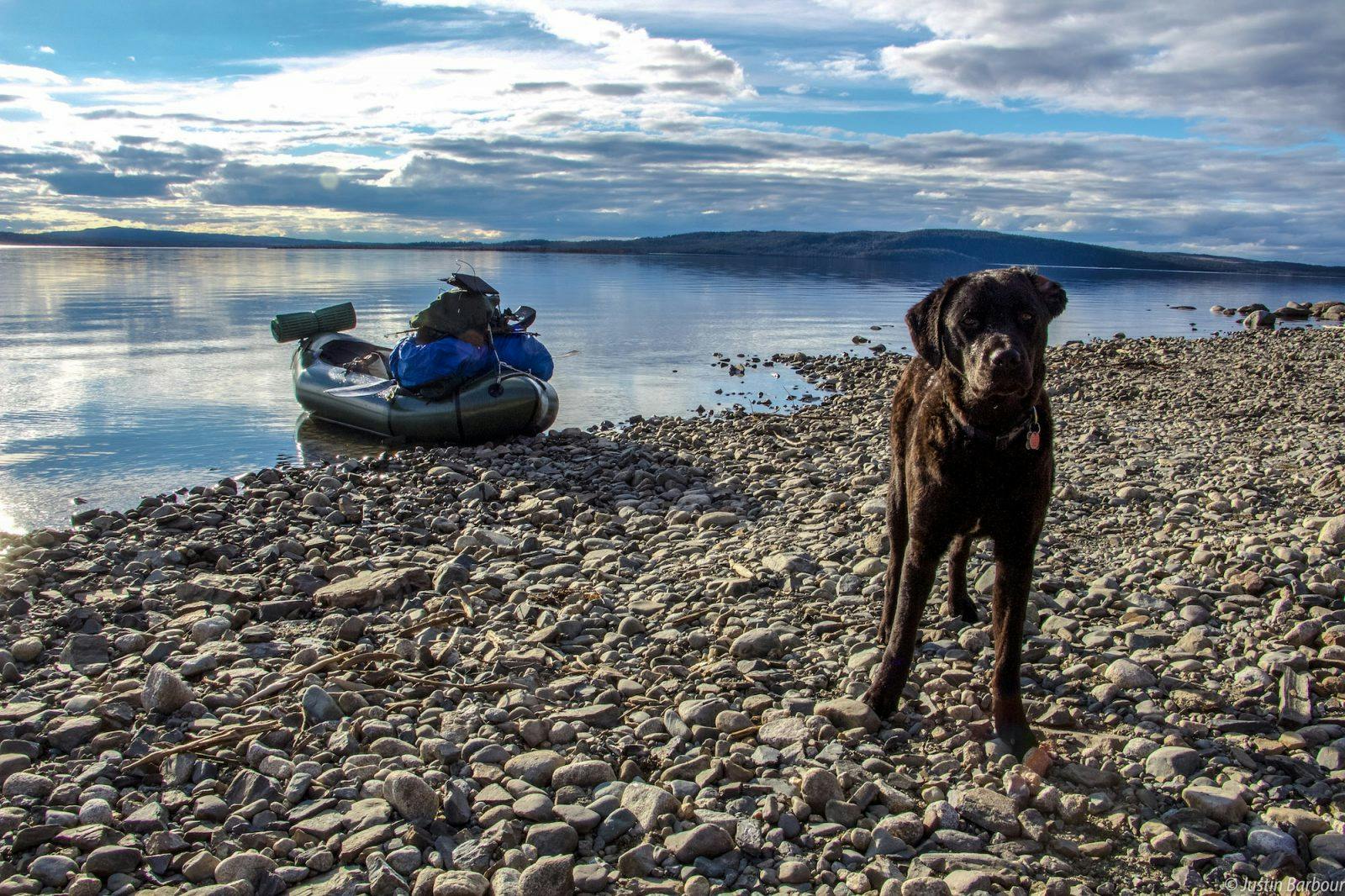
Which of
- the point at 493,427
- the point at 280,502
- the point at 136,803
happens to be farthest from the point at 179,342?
the point at 136,803

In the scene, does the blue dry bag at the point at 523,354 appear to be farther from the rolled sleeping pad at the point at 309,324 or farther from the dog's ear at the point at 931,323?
the dog's ear at the point at 931,323

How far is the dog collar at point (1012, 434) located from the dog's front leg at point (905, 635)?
0.71 metres

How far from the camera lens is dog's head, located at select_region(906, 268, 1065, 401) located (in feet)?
12.6

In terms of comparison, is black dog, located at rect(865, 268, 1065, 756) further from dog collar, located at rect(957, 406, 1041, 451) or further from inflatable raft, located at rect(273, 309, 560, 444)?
inflatable raft, located at rect(273, 309, 560, 444)

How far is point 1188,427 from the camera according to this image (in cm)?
1298

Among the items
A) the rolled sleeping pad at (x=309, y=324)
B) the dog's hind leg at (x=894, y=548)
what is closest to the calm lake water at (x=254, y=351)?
the rolled sleeping pad at (x=309, y=324)

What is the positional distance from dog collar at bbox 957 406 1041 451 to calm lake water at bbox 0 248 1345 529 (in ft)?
35.8

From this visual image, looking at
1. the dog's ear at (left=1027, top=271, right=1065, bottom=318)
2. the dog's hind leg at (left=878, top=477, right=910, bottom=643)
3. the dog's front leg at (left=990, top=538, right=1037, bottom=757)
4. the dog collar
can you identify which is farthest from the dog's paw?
the dog's ear at (left=1027, top=271, right=1065, bottom=318)

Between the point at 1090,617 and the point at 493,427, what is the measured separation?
10368mm

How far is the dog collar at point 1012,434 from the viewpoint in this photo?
4.23 metres

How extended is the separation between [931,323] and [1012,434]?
673mm

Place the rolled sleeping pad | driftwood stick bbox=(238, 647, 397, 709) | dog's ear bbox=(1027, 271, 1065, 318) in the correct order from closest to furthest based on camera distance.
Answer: dog's ear bbox=(1027, 271, 1065, 318)
driftwood stick bbox=(238, 647, 397, 709)
the rolled sleeping pad

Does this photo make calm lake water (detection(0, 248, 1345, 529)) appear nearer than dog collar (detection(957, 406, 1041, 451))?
No

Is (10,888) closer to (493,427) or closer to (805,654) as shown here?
(805,654)
